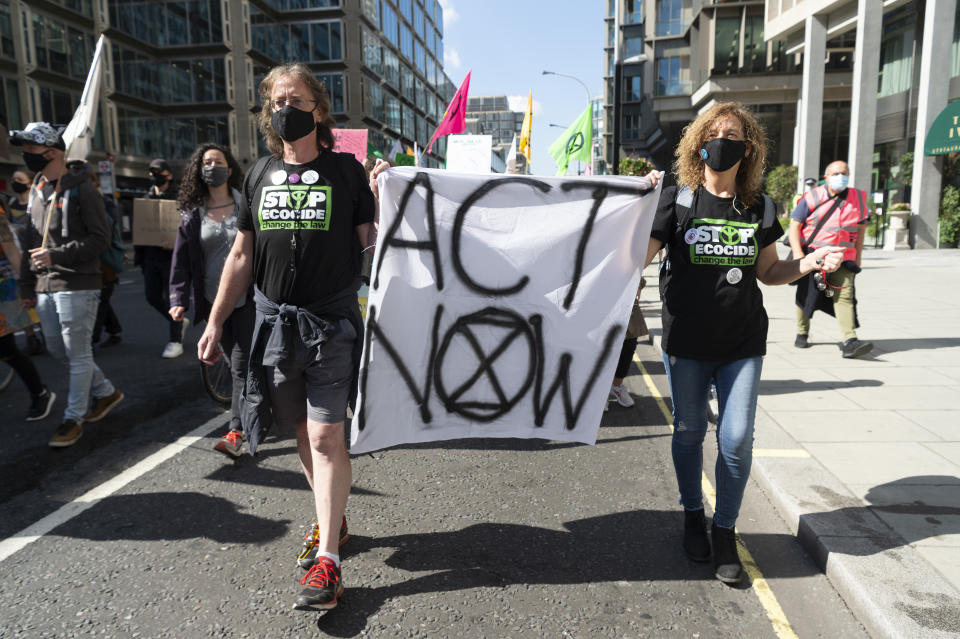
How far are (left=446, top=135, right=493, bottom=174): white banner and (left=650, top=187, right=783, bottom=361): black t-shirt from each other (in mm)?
5389

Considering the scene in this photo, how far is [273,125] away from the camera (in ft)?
9.12

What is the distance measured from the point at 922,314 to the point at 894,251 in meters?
14.8

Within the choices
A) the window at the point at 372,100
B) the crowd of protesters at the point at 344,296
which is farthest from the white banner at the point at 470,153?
the window at the point at 372,100

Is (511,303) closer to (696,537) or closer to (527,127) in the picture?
(696,537)

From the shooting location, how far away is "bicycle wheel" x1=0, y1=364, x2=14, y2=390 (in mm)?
6059

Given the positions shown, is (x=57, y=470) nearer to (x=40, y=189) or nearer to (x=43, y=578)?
(x=43, y=578)

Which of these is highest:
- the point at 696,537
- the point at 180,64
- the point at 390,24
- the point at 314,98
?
the point at 390,24

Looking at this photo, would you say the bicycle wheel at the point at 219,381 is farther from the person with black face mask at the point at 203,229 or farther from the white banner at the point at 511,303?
the white banner at the point at 511,303

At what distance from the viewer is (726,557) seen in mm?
2898

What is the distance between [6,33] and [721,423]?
112ft

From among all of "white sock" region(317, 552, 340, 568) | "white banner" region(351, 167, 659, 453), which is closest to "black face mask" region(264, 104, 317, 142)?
"white banner" region(351, 167, 659, 453)

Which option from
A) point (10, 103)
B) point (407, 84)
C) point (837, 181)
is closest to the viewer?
point (837, 181)

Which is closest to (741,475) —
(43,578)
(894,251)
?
(43,578)

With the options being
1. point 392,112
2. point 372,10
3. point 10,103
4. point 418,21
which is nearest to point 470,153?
point 10,103
